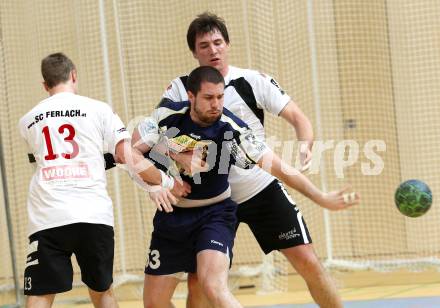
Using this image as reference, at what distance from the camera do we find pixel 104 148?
575cm

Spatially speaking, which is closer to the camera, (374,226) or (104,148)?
(104,148)

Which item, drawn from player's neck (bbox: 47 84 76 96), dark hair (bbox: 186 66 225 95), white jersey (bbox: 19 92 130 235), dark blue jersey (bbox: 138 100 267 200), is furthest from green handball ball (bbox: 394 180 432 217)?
player's neck (bbox: 47 84 76 96)

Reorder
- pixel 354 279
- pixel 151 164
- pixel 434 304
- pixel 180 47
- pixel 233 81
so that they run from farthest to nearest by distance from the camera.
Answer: pixel 180 47 < pixel 354 279 < pixel 434 304 < pixel 233 81 < pixel 151 164

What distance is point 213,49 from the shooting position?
5918mm

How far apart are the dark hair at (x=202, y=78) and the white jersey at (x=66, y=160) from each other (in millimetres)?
626

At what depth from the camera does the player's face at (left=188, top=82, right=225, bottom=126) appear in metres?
5.20

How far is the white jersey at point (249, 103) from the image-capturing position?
5.91 meters

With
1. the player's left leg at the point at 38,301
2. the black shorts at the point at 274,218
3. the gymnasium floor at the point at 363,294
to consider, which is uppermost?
the black shorts at the point at 274,218

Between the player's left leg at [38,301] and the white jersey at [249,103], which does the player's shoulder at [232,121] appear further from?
the player's left leg at [38,301]

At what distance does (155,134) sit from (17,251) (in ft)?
14.9

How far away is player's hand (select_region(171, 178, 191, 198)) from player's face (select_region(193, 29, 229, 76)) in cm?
99

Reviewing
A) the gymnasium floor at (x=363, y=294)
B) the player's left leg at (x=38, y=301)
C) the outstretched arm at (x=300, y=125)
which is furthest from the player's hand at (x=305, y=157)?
the gymnasium floor at (x=363, y=294)

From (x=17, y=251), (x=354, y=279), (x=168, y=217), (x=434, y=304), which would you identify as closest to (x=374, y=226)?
(x=354, y=279)

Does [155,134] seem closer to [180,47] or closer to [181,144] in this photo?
[181,144]
